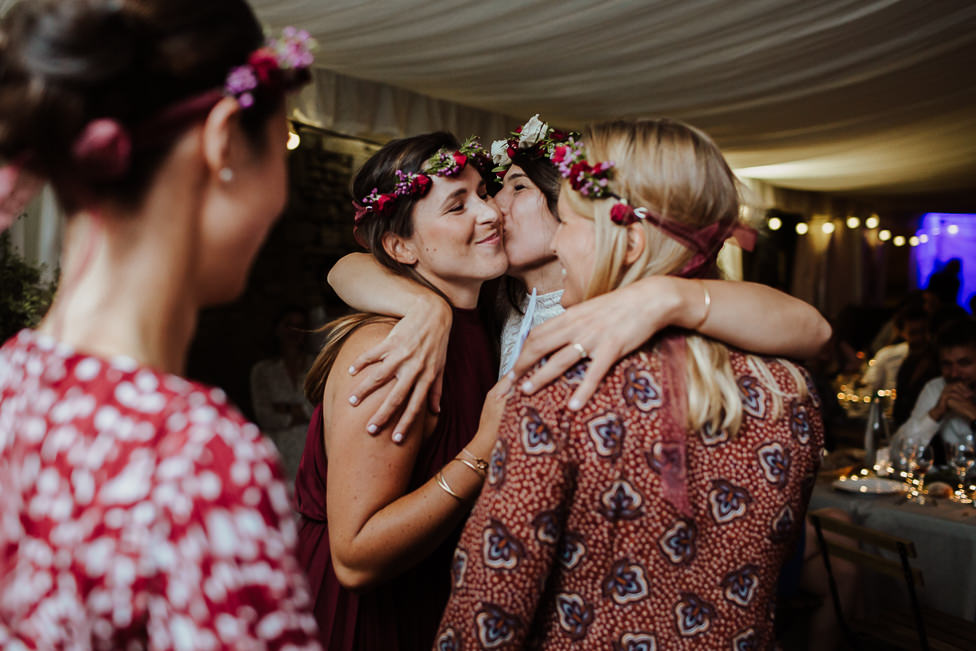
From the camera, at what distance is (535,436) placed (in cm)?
112

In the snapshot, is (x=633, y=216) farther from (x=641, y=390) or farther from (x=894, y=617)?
(x=894, y=617)

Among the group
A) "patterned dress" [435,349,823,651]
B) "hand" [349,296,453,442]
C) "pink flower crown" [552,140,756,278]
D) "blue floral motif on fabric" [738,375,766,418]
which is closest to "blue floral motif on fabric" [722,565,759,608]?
"patterned dress" [435,349,823,651]

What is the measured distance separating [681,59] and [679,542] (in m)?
4.18

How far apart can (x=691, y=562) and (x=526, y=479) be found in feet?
0.93

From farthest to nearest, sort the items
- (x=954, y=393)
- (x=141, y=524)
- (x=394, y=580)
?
1. (x=954, y=393)
2. (x=394, y=580)
3. (x=141, y=524)

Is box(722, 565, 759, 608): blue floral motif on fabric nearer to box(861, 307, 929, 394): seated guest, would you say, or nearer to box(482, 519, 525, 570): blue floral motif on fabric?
box(482, 519, 525, 570): blue floral motif on fabric

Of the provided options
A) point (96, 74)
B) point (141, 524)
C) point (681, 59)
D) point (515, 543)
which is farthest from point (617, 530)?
point (681, 59)

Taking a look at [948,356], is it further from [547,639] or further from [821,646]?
[547,639]

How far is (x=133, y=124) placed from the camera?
703mm

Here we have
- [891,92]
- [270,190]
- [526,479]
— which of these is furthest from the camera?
[891,92]

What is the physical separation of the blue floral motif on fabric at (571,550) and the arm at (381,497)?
34 centimetres

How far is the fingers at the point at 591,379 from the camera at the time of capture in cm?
113

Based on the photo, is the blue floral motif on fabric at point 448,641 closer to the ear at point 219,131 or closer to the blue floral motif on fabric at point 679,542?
the blue floral motif on fabric at point 679,542

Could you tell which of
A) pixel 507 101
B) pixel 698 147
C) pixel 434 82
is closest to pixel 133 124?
pixel 698 147
